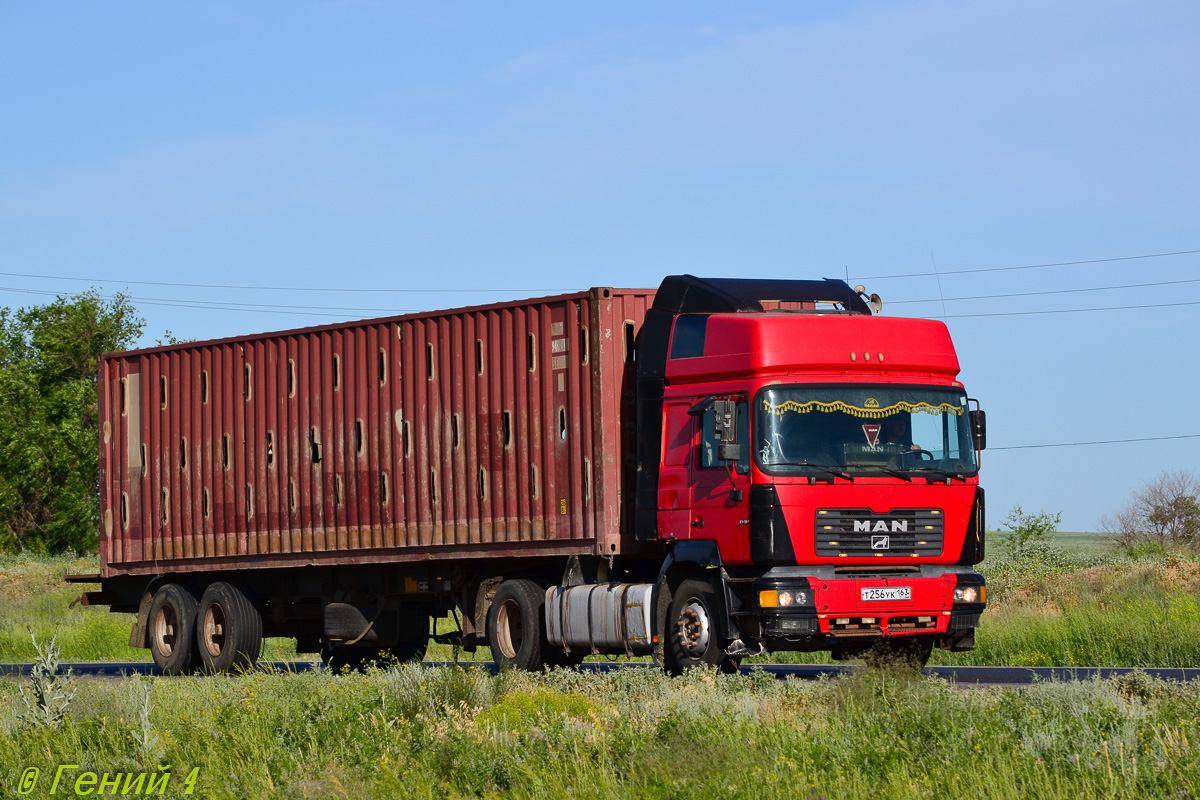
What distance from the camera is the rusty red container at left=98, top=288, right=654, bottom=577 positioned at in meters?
15.1

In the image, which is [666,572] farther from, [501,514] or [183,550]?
[183,550]

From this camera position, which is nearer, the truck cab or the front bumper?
the front bumper

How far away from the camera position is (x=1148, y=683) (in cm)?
1076

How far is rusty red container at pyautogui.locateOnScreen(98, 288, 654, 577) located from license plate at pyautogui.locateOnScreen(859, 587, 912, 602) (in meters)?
2.74

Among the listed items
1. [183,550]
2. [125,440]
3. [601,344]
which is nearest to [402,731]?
[601,344]

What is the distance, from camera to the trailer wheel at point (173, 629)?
18797mm

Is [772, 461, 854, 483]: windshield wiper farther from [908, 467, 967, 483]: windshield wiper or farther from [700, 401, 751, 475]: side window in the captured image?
[908, 467, 967, 483]: windshield wiper

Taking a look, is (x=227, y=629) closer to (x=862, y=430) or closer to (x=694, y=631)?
(x=694, y=631)

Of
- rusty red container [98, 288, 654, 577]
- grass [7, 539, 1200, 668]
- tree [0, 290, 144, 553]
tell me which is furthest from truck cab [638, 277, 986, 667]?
tree [0, 290, 144, 553]

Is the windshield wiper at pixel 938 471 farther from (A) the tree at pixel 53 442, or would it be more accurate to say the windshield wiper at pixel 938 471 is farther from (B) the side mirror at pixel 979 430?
(A) the tree at pixel 53 442

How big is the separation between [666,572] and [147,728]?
19.0 ft

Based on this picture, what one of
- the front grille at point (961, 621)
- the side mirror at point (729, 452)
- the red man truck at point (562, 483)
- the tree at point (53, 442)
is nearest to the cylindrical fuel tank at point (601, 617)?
the red man truck at point (562, 483)

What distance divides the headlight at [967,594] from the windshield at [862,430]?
3.64 feet

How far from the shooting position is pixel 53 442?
182 feet
